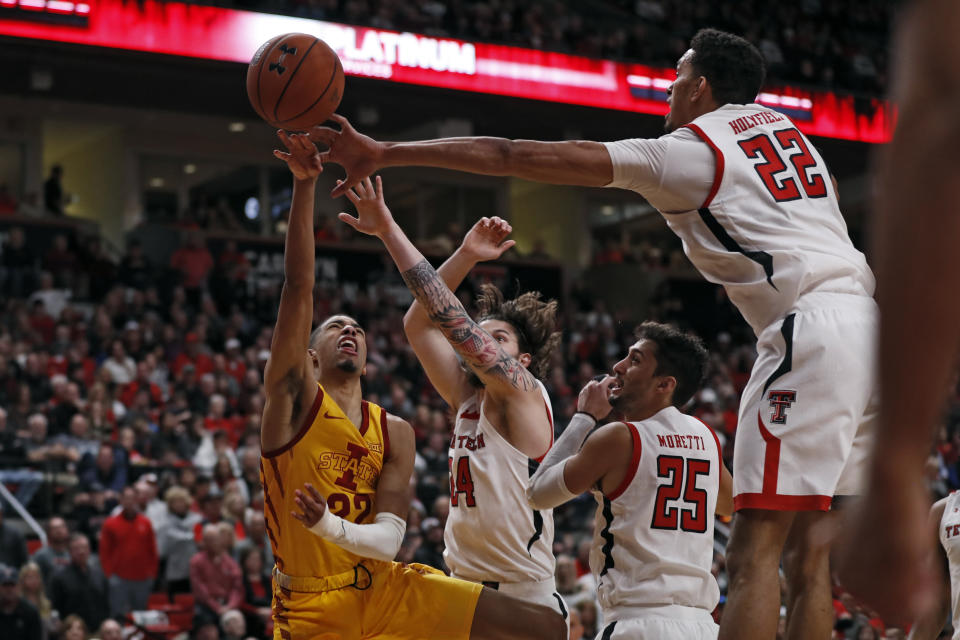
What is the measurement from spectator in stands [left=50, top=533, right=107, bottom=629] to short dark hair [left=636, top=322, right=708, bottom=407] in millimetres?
6881

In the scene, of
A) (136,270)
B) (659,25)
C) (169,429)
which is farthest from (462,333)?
(659,25)

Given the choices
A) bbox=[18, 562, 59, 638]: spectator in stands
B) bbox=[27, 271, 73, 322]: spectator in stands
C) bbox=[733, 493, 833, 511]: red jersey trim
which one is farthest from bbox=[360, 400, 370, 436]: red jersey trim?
bbox=[27, 271, 73, 322]: spectator in stands

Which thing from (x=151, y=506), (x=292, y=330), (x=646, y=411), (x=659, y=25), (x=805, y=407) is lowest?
(x=151, y=506)

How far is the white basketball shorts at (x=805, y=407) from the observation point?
3395 millimetres

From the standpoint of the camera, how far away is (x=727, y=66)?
13.0ft

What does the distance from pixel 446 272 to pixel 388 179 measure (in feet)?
62.2

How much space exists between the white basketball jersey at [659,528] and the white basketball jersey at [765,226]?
0.71 meters

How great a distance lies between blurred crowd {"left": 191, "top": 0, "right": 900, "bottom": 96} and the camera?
18344mm

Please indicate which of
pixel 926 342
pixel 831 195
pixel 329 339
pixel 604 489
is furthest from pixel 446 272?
pixel 926 342

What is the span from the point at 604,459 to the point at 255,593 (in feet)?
22.0

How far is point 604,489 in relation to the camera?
14.0ft

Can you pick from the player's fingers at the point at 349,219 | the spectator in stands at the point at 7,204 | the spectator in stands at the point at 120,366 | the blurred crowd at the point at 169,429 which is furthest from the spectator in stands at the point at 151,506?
the spectator in stands at the point at 7,204

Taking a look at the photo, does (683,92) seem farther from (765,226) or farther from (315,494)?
(315,494)

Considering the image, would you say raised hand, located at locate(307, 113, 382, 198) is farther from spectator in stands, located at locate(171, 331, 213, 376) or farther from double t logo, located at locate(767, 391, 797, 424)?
spectator in stands, located at locate(171, 331, 213, 376)
